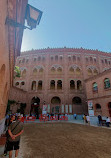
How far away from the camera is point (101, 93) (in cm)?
1329

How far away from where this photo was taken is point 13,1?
9.42 feet

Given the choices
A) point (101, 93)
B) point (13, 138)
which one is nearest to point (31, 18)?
point (13, 138)

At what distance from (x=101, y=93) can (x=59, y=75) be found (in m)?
10.6

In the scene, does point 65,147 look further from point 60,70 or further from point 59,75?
point 60,70

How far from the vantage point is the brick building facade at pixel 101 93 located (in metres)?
12.3

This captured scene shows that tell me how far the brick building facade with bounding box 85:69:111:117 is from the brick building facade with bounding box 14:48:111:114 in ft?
18.3

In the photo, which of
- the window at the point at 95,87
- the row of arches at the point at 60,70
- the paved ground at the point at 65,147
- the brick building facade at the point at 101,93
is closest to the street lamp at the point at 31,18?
the paved ground at the point at 65,147

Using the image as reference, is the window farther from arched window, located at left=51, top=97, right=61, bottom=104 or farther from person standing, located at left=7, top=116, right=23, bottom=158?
person standing, located at left=7, top=116, right=23, bottom=158

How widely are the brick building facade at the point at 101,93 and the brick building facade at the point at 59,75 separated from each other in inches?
219

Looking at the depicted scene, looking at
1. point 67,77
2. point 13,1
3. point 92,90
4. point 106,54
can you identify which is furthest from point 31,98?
point 106,54

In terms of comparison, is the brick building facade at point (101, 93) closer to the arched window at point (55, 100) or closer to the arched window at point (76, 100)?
the arched window at point (76, 100)

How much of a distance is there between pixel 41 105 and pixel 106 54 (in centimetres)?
2238

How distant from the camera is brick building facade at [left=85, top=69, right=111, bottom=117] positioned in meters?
12.3

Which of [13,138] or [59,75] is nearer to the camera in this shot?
[13,138]
